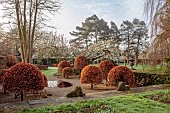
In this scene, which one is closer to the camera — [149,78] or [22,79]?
[22,79]

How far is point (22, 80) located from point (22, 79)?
0.11 feet

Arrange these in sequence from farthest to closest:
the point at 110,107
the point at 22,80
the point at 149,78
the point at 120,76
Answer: the point at 149,78 → the point at 120,76 → the point at 22,80 → the point at 110,107

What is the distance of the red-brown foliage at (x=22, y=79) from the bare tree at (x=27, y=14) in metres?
6.12

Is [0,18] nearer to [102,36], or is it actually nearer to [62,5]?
[62,5]

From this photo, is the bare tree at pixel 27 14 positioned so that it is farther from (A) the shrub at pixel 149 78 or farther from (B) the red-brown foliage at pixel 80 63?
(A) the shrub at pixel 149 78

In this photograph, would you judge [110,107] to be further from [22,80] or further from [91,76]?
[91,76]

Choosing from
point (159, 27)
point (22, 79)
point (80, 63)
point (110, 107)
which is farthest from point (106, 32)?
point (110, 107)

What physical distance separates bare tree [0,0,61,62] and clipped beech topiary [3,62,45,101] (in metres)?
6.12

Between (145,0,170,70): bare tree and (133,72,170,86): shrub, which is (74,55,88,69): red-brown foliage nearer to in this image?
(133,72,170,86): shrub

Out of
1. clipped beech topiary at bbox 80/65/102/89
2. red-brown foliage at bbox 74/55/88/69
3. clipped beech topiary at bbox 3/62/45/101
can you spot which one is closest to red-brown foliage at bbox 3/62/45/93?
clipped beech topiary at bbox 3/62/45/101

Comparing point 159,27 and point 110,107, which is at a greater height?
point 159,27

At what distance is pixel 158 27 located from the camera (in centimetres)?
686

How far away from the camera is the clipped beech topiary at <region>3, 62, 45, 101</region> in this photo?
6371mm

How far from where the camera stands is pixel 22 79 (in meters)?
6.40
